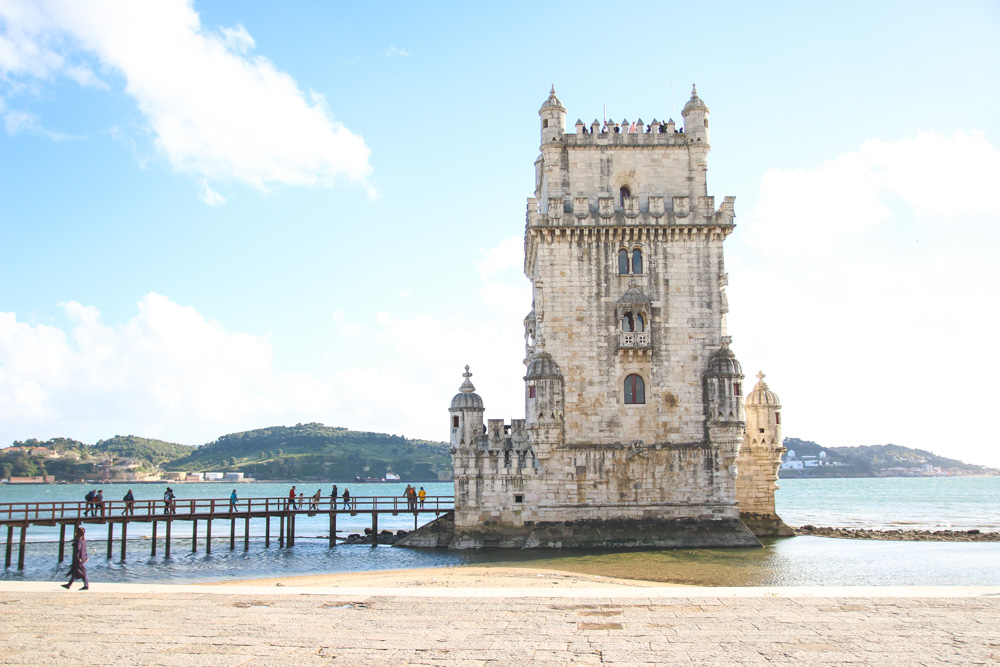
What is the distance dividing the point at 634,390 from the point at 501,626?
21.0 m

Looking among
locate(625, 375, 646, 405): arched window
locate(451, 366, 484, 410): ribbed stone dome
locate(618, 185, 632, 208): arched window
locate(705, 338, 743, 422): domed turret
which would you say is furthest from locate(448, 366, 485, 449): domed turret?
locate(618, 185, 632, 208): arched window

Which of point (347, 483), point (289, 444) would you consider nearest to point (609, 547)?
point (347, 483)

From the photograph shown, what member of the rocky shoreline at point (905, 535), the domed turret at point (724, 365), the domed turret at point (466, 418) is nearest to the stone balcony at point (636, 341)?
the domed turret at point (724, 365)

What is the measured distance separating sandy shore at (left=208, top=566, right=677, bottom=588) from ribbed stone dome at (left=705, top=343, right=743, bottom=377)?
11.4 metres

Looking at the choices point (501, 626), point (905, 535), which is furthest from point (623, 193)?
point (905, 535)

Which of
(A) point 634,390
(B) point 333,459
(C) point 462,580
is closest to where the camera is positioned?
(C) point 462,580

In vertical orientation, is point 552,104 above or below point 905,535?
above

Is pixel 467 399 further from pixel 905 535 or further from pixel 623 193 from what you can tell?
pixel 905 535

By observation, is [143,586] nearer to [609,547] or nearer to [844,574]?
[609,547]

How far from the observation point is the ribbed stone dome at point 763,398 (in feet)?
128

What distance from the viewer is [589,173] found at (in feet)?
120

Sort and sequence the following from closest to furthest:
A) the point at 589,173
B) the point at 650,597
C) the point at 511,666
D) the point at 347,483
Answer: the point at 511,666 → the point at 650,597 → the point at 589,173 → the point at 347,483

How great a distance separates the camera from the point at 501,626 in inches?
591

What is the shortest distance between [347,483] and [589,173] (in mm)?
148301
